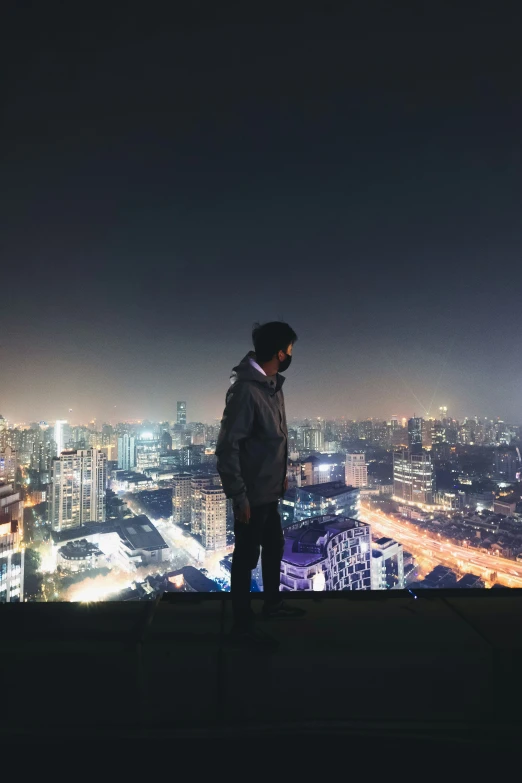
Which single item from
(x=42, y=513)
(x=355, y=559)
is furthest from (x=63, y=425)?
(x=355, y=559)

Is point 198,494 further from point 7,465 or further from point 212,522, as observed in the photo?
Result: point 7,465

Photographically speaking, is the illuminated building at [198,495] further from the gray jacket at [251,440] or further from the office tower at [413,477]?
the gray jacket at [251,440]

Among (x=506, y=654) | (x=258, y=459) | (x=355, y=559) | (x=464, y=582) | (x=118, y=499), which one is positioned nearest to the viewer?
(x=506, y=654)

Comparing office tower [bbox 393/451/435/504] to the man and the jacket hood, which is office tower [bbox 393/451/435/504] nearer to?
the man

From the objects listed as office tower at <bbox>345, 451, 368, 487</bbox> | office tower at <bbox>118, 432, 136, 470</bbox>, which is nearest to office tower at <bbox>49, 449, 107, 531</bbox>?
office tower at <bbox>118, 432, 136, 470</bbox>

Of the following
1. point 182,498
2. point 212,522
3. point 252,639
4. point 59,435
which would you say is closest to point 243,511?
point 252,639

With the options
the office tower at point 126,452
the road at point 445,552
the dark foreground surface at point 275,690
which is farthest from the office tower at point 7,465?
the road at point 445,552

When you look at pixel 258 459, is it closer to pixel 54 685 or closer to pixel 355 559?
pixel 54 685
